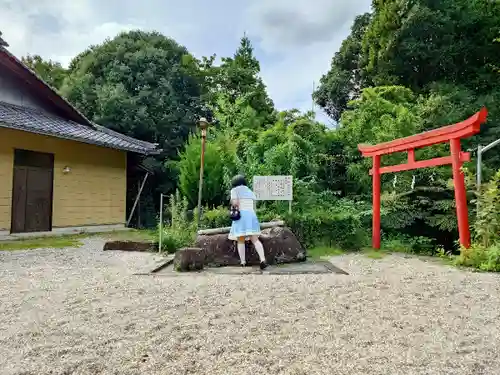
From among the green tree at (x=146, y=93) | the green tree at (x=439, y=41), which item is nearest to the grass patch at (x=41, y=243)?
the green tree at (x=146, y=93)

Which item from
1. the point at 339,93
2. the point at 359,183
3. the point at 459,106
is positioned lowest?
the point at 359,183

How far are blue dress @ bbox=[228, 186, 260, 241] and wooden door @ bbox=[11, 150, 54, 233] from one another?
6.16 m

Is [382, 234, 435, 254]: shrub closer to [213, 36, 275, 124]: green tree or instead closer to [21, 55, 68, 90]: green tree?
[213, 36, 275, 124]: green tree

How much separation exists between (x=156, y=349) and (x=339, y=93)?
15.7 m

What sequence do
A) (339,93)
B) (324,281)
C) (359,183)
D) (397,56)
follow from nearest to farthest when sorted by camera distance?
1. (324,281)
2. (359,183)
3. (397,56)
4. (339,93)

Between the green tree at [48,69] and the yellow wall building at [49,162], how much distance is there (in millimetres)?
7858

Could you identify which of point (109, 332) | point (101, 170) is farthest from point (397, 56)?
point (109, 332)

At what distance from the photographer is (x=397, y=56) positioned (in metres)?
13.8

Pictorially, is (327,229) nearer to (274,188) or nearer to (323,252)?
(323,252)

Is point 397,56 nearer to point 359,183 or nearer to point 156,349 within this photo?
point 359,183

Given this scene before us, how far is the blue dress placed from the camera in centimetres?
568

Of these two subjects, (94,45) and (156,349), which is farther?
(94,45)

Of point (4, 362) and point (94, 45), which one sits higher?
point (94, 45)

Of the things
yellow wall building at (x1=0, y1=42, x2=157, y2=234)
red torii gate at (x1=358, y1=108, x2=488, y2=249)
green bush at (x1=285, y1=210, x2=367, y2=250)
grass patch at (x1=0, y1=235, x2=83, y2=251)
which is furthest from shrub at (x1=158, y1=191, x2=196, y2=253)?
red torii gate at (x1=358, y1=108, x2=488, y2=249)
